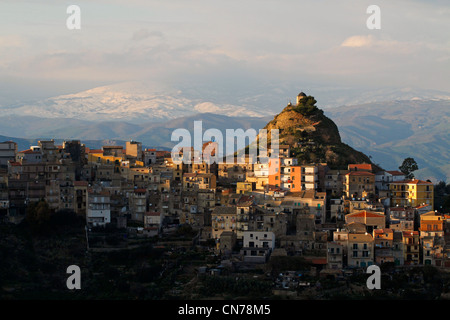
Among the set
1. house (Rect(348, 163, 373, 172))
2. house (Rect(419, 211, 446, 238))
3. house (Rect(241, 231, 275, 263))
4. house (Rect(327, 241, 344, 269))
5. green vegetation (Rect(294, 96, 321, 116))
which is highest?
green vegetation (Rect(294, 96, 321, 116))

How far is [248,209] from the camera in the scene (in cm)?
5100

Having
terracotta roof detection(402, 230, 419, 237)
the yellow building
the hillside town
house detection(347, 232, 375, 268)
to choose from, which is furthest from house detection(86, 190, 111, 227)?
the yellow building

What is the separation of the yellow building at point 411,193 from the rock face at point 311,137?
685 cm

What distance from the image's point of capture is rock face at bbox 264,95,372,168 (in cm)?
6506

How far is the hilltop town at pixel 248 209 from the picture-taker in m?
47.4

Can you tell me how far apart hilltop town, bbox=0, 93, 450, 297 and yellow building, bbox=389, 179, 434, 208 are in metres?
0.07

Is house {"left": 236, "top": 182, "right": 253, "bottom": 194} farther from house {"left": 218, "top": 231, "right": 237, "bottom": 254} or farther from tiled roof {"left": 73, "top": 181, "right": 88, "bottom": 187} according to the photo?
tiled roof {"left": 73, "top": 181, "right": 88, "bottom": 187}

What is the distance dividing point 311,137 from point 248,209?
19.2 metres

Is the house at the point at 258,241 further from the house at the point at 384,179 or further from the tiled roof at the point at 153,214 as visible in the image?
the house at the point at 384,179

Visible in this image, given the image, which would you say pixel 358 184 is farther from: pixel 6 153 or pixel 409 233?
pixel 6 153

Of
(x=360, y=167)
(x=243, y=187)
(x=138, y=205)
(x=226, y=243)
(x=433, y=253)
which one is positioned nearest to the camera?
(x=433, y=253)

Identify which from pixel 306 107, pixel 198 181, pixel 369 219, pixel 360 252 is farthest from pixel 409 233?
pixel 306 107
